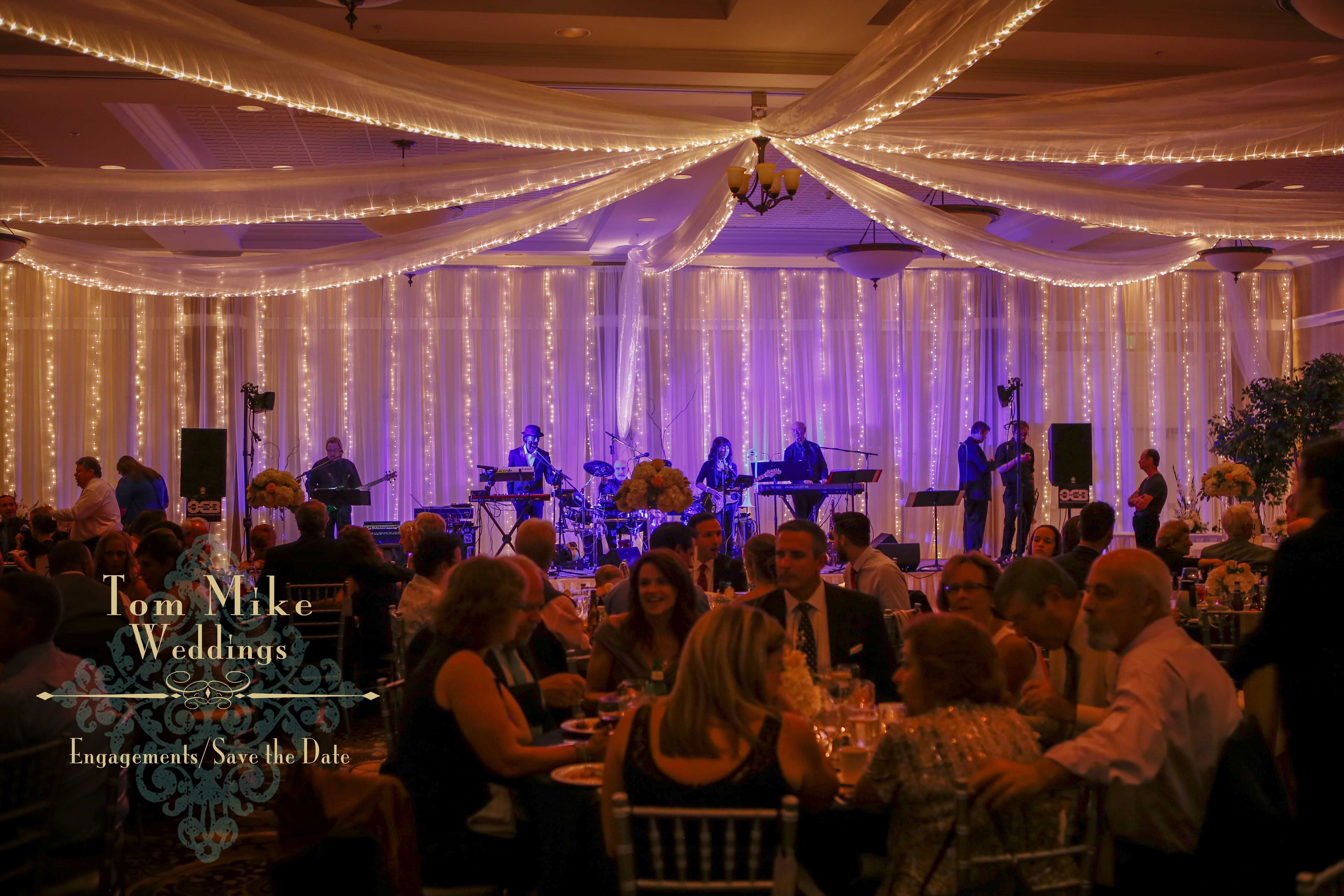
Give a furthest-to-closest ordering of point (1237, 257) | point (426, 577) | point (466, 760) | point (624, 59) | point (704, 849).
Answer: point (1237, 257) → point (624, 59) → point (426, 577) → point (466, 760) → point (704, 849)

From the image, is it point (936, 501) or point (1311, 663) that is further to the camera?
point (936, 501)

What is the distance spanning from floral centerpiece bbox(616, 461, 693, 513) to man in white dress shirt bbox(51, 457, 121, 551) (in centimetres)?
501

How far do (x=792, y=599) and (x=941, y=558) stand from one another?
34.5ft

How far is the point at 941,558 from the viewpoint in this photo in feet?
47.9

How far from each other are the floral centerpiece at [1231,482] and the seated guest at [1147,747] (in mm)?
5821

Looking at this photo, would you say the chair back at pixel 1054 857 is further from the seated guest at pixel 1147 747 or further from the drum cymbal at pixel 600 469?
the drum cymbal at pixel 600 469

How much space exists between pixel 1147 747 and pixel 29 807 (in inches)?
103

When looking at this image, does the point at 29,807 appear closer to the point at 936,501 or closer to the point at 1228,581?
the point at 1228,581

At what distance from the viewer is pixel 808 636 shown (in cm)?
445

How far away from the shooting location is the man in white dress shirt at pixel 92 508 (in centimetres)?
999

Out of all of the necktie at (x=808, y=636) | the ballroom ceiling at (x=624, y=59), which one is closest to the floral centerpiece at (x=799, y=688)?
the necktie at (x=808, y=636)

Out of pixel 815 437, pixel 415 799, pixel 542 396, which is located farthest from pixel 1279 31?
pixel 542 396

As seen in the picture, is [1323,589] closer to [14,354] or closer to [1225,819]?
[1225,819]

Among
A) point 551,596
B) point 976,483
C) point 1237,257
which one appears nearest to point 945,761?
point 551,596
